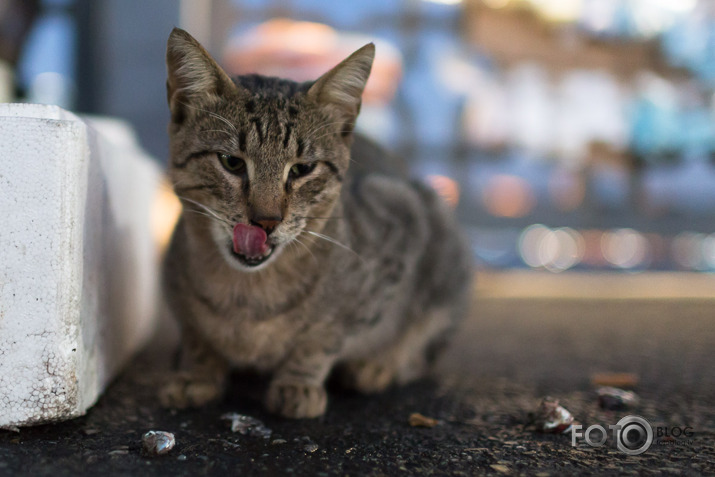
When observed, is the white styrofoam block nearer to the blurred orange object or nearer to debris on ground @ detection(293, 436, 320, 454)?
debris on ground @ detection(293, 436, 320, 454)

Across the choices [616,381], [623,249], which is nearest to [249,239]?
[616,381]

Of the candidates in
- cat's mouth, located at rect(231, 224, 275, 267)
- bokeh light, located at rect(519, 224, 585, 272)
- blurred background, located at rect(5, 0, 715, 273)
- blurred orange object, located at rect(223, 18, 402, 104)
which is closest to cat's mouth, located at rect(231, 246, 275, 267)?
cat's mouth, located at rect(231, 224, 275, 267)

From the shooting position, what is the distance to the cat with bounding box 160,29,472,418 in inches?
42.2

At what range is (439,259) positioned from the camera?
1601 millimetres

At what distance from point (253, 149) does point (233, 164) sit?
53mm

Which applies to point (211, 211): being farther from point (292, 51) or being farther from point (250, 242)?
point (292, 51)

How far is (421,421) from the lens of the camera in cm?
110

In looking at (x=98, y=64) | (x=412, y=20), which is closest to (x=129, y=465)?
(x=98, y=64)

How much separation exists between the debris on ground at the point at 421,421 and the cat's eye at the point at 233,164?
23.0 inches

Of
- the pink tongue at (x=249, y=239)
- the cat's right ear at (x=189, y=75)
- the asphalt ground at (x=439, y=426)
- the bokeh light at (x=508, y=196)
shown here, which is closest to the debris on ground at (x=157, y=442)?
the asphalt ground at (x=439, y=426)

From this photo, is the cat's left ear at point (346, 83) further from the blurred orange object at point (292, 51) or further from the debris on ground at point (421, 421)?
the blurred orange object at point (292, 51)

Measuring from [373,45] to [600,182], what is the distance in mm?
5081

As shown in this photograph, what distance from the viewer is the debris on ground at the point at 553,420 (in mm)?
1059

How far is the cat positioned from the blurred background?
3327 millimetres
